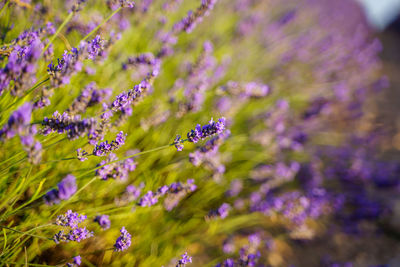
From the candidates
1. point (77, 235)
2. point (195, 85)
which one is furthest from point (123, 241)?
point (195, 85)

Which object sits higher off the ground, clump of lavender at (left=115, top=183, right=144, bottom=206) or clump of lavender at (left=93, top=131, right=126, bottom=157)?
clump of lavender at (left=93, top=131, right=126, bottom=157)

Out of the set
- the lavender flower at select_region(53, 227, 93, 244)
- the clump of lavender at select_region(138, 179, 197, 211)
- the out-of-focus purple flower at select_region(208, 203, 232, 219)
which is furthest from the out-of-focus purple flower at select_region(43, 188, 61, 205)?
the out-of-focus purple flower at select_region(208, 203, 232, 219)

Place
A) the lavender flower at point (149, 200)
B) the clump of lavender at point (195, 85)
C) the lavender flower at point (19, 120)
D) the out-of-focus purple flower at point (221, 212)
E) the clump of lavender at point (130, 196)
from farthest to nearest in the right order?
1. the clump of lavender at point (195, 85)
2. the out-of-focus purple flower at point (221, 212)
3. the clump of lavender at point (130, 196)
4. the lavender flower at point (149, 200)
5. the lavender flower at point (19, 120)

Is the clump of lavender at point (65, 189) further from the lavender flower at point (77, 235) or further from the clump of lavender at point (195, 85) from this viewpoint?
the clump of lavender at point (195, 85)

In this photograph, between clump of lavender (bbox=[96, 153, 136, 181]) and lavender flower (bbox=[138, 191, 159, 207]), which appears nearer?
clump of lavender (bbox=[96, 153, 136, 181])

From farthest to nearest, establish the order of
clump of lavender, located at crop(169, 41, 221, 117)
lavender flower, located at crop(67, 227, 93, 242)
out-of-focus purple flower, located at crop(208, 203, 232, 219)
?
clump of lavender, located at crop(169, 41, 221, 117)
out-of-focus purple flower, located at crop(208, 203, 232, 219)
lavender flower, located at crop(67, 227, 93, 242)

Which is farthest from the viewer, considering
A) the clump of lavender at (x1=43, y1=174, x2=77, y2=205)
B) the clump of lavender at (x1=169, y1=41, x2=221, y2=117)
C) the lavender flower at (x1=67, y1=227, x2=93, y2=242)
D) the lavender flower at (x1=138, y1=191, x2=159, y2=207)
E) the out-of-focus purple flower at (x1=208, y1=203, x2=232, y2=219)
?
the clump of lavender at (x1=169, y1=41, x2=221, y2=117)

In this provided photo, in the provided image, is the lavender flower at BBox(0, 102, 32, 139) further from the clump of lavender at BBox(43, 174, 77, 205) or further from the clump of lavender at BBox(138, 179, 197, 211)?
the clump of lavender at BBox(138, 179, 197, 211)

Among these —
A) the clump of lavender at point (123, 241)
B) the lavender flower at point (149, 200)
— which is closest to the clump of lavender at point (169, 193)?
the lavender flower at point (149, 200)
